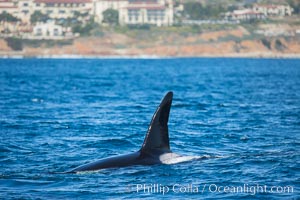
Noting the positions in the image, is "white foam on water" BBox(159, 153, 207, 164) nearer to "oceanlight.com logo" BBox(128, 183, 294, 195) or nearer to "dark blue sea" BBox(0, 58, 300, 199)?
"dark blue sea" BBox(0, 58, 300, 199)

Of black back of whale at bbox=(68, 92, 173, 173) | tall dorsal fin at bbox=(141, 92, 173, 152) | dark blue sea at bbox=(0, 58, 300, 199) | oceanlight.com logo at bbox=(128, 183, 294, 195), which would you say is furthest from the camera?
tall dorsal fin at bbox=(141, 92, 173, 152)

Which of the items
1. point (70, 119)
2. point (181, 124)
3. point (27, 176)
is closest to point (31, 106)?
point (70, 119)

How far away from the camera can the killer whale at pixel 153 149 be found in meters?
17.8

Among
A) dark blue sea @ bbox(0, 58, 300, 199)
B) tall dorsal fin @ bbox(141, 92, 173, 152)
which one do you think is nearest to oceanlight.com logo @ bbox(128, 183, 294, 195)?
dark blue sea @ bbox(0, 58, 300, 199)

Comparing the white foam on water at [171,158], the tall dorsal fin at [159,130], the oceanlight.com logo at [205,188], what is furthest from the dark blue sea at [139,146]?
the tall dorsal fin at [159,130]

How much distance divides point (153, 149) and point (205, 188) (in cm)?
225

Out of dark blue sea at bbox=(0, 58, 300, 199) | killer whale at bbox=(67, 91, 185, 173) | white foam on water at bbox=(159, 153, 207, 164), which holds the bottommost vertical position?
dark blue sea at bbox=(0, 58, 300, 199)

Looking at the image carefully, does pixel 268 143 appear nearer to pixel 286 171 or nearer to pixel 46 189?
pixel 286 171

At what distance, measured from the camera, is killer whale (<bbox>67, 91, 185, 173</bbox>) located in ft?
58.3

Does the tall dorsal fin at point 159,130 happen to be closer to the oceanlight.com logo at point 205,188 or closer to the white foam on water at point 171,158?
the white foam on water at point 171,158

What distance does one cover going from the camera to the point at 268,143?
23.9 metres

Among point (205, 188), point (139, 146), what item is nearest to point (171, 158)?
point (205, 188)

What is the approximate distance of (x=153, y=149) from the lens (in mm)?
18141

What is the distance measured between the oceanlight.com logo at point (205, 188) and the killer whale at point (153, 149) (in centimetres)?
147
